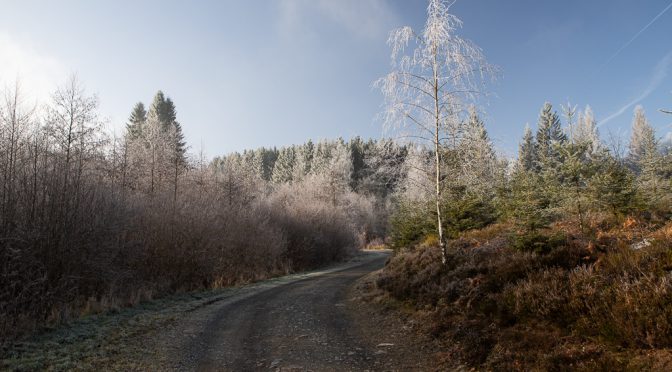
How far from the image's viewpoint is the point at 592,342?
519 cm

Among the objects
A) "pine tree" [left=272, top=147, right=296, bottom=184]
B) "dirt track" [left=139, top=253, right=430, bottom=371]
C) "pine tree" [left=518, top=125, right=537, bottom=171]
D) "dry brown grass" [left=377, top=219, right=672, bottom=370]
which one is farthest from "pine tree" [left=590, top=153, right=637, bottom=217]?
"pine tree" [left=272, top=147, right=296, bottom=184]

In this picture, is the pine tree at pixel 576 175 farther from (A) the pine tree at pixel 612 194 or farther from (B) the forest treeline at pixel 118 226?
(B) the forest treeline at pixel 118 226

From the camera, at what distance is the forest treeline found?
1021 cm

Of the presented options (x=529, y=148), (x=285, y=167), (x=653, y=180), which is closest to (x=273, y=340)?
(x=653, y=180)

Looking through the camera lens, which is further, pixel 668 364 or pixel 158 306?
pixel 158 306

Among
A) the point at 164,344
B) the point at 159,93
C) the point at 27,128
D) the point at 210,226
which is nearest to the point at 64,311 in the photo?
the point at 164,344

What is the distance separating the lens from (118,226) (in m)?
14.0

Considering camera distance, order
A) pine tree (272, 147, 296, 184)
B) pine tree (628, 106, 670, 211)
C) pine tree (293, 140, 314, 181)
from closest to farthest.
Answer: pine tree (628, 106, 670, 211), pine tree (293, 140, 314, 181), pine tree (272, 147, 296, 184)

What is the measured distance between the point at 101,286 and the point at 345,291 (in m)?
9.26

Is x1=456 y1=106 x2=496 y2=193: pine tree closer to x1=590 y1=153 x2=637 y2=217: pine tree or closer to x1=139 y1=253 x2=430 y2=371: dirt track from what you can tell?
x1=590 y1=153 x2=637 y2=217: pine tree

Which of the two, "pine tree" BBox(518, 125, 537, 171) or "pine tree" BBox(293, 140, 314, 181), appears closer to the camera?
"pine tree" BBox(518, 125, 537, 171)

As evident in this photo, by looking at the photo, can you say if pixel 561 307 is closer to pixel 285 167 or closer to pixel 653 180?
pixel 653 180

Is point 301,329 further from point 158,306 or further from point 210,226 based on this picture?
point 210,226

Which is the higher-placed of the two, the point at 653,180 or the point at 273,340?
the point at 653,180
